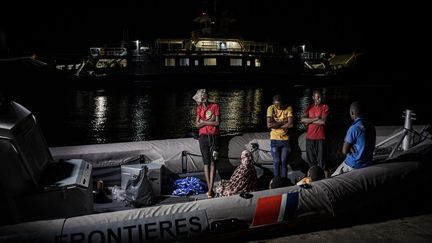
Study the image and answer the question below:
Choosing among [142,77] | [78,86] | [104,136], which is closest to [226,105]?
[104,136]

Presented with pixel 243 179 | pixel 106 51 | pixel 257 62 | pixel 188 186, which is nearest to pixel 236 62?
pixel 257 62

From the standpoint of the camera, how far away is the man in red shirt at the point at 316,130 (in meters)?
6.38

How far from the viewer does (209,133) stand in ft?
20.1

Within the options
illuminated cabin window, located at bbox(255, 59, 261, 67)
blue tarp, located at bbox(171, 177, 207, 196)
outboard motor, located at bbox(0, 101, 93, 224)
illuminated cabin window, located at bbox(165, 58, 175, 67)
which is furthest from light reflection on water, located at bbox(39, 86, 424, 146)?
illuminated cabin window, located at bbox(255, 59, 261, 67)

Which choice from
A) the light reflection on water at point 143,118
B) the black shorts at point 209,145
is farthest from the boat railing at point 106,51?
the black shorts at point 209,145

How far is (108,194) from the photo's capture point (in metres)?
6.34

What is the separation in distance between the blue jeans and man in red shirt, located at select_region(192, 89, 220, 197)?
3.55ft

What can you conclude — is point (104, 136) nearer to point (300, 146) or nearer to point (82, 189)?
point (300, 146)

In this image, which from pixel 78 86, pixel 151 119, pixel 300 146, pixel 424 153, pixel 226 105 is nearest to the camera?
pixel 424 153

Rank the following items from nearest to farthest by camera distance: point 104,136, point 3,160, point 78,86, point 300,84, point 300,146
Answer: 1. point 3,160
2. point 300,146
3. point 104,136
4. point 78,86
5. point 300,84

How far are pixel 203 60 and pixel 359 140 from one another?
5105 cm

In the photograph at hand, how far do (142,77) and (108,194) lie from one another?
155ft

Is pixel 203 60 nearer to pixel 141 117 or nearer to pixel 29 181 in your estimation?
pixel 141 117

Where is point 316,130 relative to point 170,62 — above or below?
below
